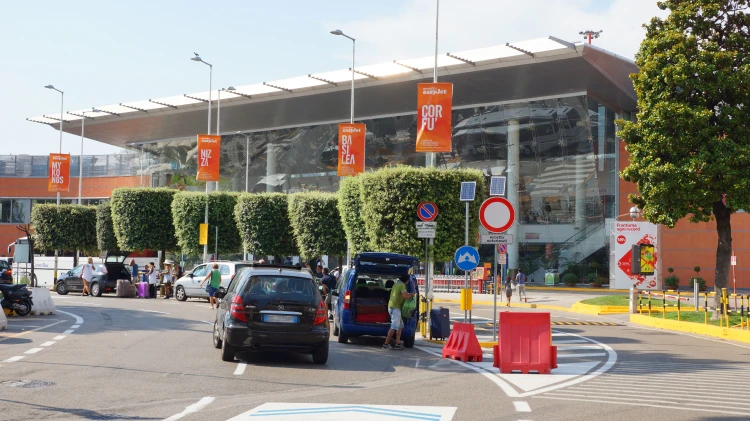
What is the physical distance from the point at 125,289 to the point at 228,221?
9.58 m

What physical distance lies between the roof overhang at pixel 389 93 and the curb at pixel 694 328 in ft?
65.9

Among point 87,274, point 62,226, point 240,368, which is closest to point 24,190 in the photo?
point 62,226

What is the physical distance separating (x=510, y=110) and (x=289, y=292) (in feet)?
141

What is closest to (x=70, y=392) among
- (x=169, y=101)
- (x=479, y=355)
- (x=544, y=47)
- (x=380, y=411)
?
(x=380, y=411)

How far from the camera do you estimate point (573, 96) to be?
171ft

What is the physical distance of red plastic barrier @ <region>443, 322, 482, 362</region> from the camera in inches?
623

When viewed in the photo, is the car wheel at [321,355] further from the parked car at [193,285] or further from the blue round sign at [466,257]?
the parked car at [193,285]

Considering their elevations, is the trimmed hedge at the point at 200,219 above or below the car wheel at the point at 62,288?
above

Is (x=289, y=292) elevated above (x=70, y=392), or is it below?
above

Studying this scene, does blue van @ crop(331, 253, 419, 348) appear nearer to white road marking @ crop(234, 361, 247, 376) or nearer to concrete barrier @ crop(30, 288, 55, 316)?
white road marking @ crop(234, 361, 247, 376)

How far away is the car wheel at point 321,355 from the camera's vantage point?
14152 millimetres

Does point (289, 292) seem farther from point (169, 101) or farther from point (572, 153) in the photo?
point (169, 101)

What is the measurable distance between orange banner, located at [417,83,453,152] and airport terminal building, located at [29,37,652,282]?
20073 millimetres

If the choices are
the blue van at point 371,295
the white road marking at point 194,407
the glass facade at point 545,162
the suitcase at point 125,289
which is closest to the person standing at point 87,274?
the suitcase at point 125,289
